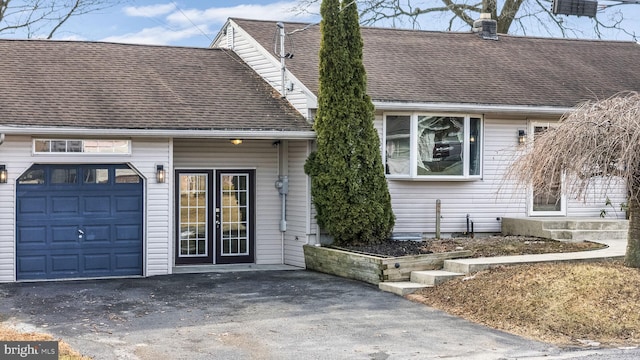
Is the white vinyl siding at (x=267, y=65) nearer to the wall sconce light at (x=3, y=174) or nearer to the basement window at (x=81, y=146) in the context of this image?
the basement window at (x=81, y=146)

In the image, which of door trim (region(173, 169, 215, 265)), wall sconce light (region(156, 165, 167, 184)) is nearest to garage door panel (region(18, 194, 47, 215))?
wall sconce light (region(156, 165, 167, 184))

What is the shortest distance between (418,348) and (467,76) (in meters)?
9.81

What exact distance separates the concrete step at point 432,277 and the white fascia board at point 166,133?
3696 millimetres

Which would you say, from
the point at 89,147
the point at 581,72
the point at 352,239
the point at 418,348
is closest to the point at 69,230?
the point at 89,147

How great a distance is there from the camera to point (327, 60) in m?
14.8

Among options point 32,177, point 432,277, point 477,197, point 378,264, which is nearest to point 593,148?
point 432,277

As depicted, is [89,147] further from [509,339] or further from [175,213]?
[509,339]

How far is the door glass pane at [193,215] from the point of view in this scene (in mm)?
15844

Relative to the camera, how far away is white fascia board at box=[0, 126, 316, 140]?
13.3 metres

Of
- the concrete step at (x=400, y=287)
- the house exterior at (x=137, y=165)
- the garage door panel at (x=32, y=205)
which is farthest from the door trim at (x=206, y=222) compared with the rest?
the concrete step at (x=400, y=287)

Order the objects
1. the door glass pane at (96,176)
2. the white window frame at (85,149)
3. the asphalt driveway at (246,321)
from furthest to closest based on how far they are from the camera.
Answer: the door glass pane at (96,176), the white window frame at (85,149), the asphalt driveway at (246,321)

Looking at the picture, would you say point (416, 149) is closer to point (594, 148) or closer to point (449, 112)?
point (449, 112)

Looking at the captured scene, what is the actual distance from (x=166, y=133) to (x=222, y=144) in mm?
2012

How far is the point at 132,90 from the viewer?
15641 millimetres
